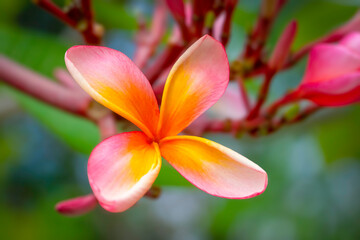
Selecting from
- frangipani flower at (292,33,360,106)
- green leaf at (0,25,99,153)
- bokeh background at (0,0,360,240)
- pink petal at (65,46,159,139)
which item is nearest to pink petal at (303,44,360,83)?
frangipani flower at (292,33,360,106)

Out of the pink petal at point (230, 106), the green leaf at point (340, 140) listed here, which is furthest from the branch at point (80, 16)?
the green leaf at point (340, 140)

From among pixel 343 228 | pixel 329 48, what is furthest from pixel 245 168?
pixel 343 228

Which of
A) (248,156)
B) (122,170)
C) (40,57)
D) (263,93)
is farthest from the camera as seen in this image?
(248,156)

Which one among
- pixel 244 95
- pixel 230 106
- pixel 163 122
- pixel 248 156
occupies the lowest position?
pixel 248 156

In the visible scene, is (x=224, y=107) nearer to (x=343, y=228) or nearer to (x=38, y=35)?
(x=38, y=35)

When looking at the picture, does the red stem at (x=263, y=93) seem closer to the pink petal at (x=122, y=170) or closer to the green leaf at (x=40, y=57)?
the pink petal at (x=122, y=170)

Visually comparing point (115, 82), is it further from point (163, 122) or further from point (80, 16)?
point (80, 16)

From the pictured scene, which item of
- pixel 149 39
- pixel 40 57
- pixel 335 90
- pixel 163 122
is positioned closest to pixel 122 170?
pixel 163 122
